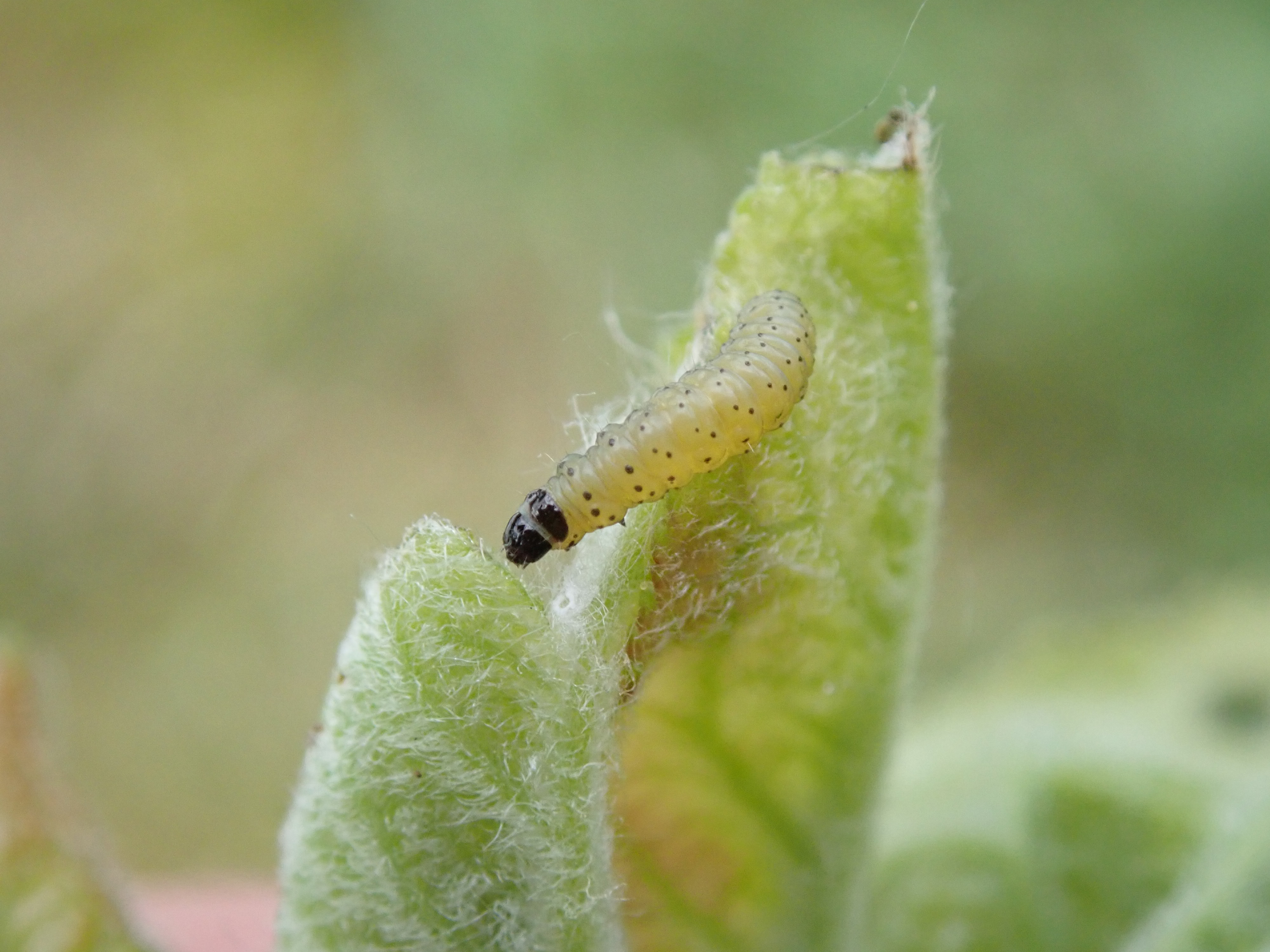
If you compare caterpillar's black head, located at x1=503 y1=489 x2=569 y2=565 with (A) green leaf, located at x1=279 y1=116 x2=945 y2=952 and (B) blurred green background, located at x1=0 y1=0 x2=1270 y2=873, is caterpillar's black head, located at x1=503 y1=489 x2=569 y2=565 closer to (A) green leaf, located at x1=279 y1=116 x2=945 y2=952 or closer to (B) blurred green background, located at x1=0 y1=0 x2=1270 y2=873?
(A) green leaf, located at x1=279 y1=116 x2=945 y2=952

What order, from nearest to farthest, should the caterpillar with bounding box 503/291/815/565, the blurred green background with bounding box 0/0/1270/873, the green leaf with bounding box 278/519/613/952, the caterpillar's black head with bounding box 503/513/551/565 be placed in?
the green leaf with bounding box 278/519/613/952 < the caterpillar with bounding box 503/291/815/565 < the caterpillar's black head with bounding box 503/513/551/565 < the blurred green background with bounding box 0/0/1270/873

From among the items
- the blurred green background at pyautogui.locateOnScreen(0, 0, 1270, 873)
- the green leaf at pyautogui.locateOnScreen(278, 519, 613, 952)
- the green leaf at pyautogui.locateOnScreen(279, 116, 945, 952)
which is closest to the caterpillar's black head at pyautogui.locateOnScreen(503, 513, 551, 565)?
the green leaf at pyautogui.locateOnScreen(279, 116, 945, 952)

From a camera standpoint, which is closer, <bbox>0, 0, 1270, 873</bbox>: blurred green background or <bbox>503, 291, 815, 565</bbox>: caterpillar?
<bbox>503, 291, 815, 565</bbox>: caterpillar

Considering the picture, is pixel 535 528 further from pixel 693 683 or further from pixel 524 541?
pixel 693 683

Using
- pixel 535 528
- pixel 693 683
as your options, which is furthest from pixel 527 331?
pixel 693 683

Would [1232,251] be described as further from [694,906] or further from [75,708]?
[75,708]

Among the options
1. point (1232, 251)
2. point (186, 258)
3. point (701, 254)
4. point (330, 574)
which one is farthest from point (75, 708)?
point (1232, 251)

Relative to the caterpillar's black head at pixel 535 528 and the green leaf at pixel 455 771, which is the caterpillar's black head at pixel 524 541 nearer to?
the caterpillar's black head at pixel 535 528

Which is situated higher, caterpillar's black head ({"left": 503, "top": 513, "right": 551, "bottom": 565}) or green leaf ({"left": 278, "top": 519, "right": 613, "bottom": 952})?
caterpillar's black head ({"left": 503, "top": 513, "right": 551, "bottom": 565})
